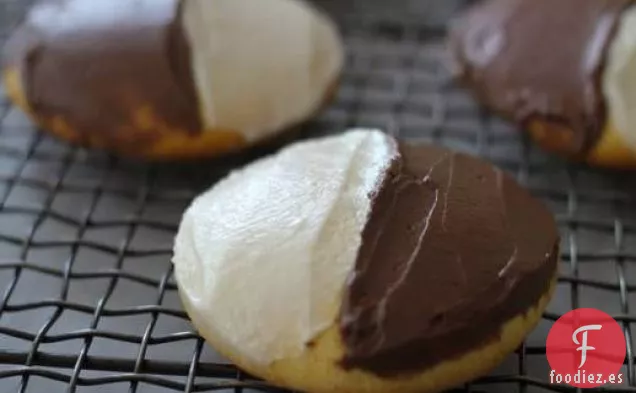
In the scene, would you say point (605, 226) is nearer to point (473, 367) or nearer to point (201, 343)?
point (473, 367)

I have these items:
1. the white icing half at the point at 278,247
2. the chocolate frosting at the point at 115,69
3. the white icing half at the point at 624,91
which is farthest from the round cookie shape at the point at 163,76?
the white icing half at the point at 624,91

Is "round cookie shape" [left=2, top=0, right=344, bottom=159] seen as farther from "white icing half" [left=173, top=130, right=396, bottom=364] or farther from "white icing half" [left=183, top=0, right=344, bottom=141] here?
"white icing half" [left=173, top=130, right=396, bottom=364]

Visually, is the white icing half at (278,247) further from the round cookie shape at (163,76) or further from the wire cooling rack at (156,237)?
the round cookie shape at (163,76)

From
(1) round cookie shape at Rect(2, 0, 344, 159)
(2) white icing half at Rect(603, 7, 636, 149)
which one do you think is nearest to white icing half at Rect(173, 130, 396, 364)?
(1) round cookie shape at Rect(2, 0, 344, 159)

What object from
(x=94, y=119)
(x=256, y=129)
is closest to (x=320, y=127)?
(x=256, y=129)

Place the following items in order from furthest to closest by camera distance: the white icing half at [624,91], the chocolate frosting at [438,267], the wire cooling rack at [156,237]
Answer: the white icing half at [624,91]
the wire cooling rack at [156,237]
the chocolate frosting at [438,267]

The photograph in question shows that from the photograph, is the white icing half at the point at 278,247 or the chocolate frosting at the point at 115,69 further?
the chocolate frosting at the point at 115,69
